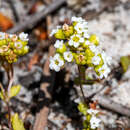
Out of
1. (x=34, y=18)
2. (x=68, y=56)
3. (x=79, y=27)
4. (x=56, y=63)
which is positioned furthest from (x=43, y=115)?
(x=34, y=18)

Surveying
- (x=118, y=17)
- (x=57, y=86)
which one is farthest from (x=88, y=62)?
(x=118, y=17)

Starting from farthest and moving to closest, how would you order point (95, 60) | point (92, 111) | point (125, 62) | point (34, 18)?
point (34, 18) → point (125, 62) → point (92, 111) → point (95, 60)

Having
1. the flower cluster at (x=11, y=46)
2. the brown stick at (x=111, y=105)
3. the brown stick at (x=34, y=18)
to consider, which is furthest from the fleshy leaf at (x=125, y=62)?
the brown stick at (x=34, y=18)

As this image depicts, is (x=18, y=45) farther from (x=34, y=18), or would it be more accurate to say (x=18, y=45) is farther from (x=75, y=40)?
(x=34, y=18)

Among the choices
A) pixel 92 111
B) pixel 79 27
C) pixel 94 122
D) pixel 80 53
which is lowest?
pixel 94 122

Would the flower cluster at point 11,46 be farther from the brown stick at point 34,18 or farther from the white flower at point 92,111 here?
the brown stick at point 34,18

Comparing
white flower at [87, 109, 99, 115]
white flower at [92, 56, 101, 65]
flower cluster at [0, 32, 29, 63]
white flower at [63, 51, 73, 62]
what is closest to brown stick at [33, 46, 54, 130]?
white flower at [87, 109, 99, 115]

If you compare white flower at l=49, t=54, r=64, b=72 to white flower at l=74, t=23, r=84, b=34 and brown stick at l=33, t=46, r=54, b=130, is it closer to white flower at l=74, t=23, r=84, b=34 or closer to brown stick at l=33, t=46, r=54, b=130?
white flower at l=74, t=23, r=84, b=34

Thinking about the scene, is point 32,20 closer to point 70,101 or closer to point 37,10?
point 37,10
